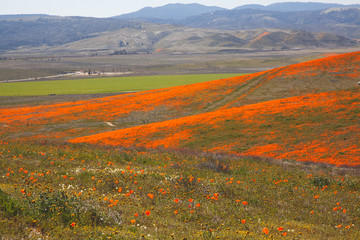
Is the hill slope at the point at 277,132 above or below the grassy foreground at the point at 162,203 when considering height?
below

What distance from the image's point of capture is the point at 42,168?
14641 millimetres

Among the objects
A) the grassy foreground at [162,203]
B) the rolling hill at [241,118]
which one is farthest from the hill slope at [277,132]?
the grassy foreground at [162,203]

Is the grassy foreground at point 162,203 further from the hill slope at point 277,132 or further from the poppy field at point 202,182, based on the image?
the hill slope at point 277,132

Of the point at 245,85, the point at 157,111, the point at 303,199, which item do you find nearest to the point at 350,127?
the point at 303,199

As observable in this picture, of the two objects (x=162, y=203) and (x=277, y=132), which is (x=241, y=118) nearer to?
(x=277, y=132)

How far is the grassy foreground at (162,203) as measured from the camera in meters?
8.38

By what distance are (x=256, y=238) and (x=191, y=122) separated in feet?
119

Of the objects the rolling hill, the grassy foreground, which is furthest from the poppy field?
the rolling hill

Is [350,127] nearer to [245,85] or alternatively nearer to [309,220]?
[309,220]

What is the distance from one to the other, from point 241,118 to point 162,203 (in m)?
33.2

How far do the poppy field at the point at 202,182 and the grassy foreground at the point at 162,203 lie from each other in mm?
44

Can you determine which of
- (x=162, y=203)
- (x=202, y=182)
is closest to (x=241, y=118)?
(x=202, y=182)

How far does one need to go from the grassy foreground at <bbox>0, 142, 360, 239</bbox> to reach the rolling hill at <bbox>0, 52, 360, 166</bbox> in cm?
1480

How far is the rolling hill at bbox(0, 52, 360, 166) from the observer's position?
32.7 metres
